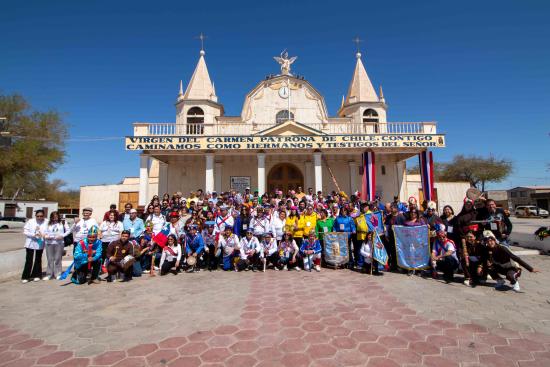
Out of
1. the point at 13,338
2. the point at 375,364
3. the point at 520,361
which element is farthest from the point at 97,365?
the point at 520,361

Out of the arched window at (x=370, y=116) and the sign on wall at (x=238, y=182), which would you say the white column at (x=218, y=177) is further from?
the arched window at (x=370, y=116)

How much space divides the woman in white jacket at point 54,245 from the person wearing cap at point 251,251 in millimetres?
4243

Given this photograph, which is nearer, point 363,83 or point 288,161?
point 288,161

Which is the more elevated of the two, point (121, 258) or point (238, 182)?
point (238, 182)

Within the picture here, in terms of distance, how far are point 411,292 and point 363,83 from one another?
18472 mm

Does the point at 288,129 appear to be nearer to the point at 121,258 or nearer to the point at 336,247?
the point at 336,247

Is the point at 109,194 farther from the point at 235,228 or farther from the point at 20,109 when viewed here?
the point at 235,228

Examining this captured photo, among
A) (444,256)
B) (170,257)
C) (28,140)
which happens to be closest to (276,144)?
(170,257)

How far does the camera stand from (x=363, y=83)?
2052 centimetres

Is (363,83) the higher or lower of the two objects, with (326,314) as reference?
higher

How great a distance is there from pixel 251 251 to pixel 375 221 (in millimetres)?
3218

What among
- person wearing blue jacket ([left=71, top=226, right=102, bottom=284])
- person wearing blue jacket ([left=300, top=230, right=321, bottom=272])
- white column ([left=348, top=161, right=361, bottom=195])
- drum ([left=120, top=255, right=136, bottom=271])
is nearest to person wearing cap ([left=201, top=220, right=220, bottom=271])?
drum ([left=120, top=255, right=136, bottom=271])

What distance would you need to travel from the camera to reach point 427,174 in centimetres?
1524

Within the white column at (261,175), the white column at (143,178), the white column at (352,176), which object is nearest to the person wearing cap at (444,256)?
the white column at (261,175)
